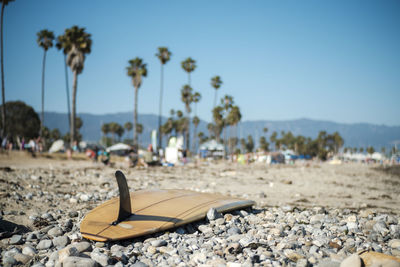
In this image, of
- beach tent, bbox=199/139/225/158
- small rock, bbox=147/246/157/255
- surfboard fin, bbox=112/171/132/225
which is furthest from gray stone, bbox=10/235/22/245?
beach tent, bbox=199/139/225/158

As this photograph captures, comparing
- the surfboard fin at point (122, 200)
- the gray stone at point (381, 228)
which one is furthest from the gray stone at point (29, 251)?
the gray stone at point (381, 228)

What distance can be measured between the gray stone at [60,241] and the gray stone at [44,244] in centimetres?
6

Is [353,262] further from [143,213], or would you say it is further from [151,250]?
[143,213]

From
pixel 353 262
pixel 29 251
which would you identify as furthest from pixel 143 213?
pixel 353 262

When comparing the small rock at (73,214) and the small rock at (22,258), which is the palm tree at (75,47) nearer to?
the small rock at (73,214)

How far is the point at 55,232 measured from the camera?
4418 millimetres

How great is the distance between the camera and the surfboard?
4066 mm

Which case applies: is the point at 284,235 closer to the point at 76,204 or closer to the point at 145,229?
the point at 145,229

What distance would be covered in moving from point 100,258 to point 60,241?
38.3 inches

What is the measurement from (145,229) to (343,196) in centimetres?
773

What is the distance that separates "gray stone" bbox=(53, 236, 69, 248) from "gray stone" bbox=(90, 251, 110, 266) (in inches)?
27.3

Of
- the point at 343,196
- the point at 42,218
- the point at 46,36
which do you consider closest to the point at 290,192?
the point at 343,196

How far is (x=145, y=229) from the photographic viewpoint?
13.4 feet

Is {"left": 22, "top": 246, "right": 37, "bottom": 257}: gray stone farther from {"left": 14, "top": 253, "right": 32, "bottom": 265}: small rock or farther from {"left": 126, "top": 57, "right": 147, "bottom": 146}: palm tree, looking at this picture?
{"left": 126, "top": 57, "right": 147, "bottom": 146}: palm tree
